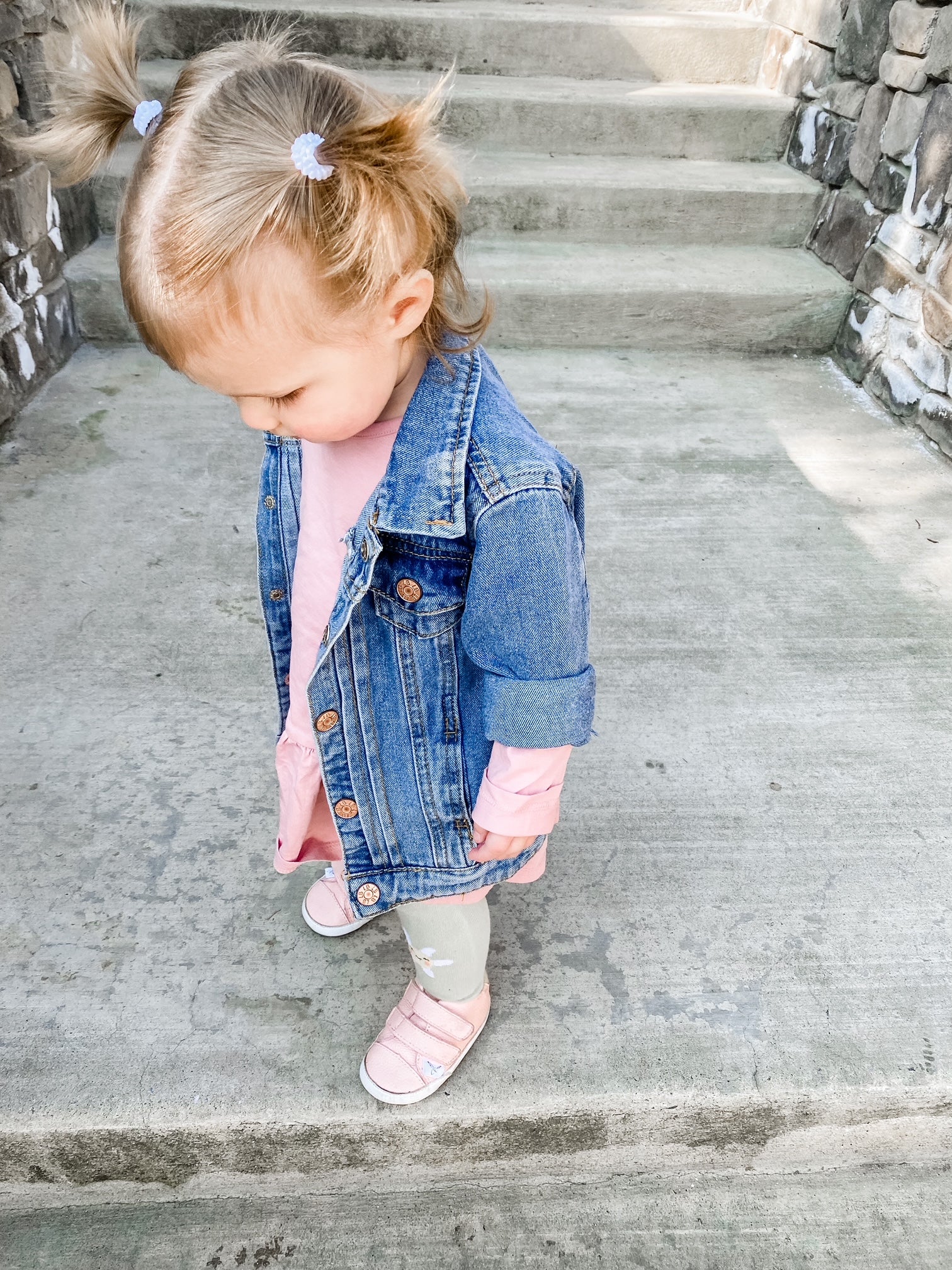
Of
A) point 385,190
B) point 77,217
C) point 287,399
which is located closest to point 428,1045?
point 287,399

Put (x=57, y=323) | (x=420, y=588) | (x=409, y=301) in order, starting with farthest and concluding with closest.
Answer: (x=57, y=323), (x=420, y=588), (x=409, y=301)

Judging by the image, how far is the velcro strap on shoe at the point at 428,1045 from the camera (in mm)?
1212

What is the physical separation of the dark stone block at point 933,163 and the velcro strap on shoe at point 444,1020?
8.73 ft

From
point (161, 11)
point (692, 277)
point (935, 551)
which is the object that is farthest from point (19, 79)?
point (935, 551)

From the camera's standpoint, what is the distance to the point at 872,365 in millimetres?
3018

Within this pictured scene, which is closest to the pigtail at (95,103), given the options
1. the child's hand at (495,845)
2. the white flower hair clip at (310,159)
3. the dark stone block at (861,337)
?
the white flower hair clip at (310,159)

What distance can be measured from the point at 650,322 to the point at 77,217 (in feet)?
6.44

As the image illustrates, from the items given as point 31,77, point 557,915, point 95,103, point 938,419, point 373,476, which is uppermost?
point 95,103

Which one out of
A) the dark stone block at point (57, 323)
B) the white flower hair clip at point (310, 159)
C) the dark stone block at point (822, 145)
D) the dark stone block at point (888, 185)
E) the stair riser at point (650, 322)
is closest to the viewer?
the white flower hair clip at point (310, 159)

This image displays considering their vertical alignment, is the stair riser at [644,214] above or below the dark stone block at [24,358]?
above

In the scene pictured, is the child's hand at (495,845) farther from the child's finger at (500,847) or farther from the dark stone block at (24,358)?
the dark stone block at (24,358)

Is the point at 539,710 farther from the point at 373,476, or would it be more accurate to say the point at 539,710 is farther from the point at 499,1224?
the point at 499,1224

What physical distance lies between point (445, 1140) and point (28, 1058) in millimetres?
564

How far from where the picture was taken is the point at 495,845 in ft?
3.38
